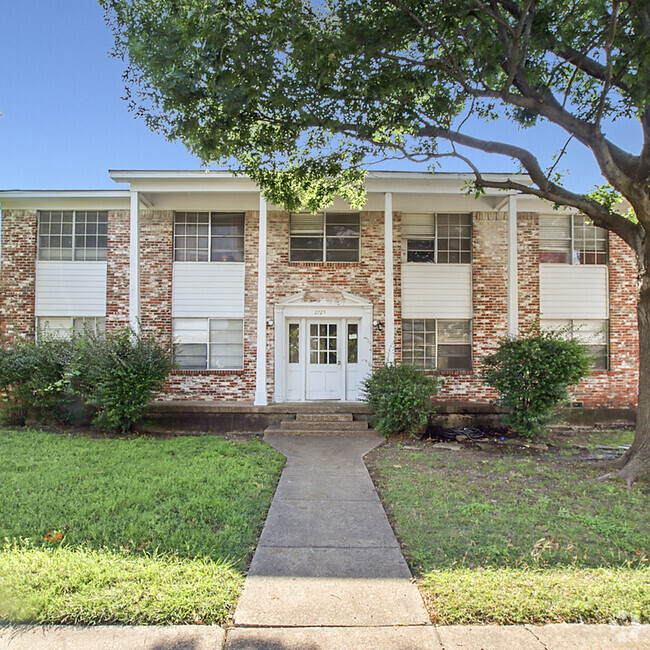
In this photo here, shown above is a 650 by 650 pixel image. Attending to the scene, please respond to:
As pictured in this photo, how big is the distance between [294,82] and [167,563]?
20.3 feet

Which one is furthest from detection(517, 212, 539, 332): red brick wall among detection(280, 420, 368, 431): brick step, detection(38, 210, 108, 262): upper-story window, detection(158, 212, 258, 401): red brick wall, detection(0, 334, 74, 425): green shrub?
detection(38, 210, 108, 262): upper-story window

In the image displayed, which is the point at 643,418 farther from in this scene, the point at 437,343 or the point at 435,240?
the point at 435,240

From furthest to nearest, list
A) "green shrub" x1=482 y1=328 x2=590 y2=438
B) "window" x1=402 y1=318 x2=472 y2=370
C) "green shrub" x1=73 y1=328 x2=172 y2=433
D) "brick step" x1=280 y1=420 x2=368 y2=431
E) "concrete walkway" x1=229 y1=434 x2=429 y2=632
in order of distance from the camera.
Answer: "window" x1=402 y1=318 x2=472 y2=370, "brick step" x1=280 y1=420 x2=368 y2=431, "green shrub" x1=73 y1=328 x2=172 y2=433, "green shrub" x1=482 y1=328 x2=590 y2=438, "concrete walkway" x1=229 y1=434 x2=429 y2=632

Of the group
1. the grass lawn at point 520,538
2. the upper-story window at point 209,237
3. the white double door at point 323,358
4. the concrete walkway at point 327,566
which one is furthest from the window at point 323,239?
the concrete walkway at point 327,566

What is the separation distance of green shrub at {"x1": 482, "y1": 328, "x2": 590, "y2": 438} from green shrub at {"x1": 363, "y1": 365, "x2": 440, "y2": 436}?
4.84 feet

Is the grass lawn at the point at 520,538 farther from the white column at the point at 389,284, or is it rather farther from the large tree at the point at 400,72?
the white column at the point at 389,284

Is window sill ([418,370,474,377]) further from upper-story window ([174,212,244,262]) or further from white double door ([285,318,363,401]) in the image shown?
upper-story window ([174,212,244,262])

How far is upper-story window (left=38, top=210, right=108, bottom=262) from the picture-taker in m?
11.4

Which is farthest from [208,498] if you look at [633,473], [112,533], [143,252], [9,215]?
[9,215]

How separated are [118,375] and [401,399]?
5.53 m

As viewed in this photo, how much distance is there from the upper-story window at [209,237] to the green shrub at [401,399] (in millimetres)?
4988

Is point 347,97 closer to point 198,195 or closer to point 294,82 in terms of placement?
point 294,82

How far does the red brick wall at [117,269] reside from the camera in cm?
1114

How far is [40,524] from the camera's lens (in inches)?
163
